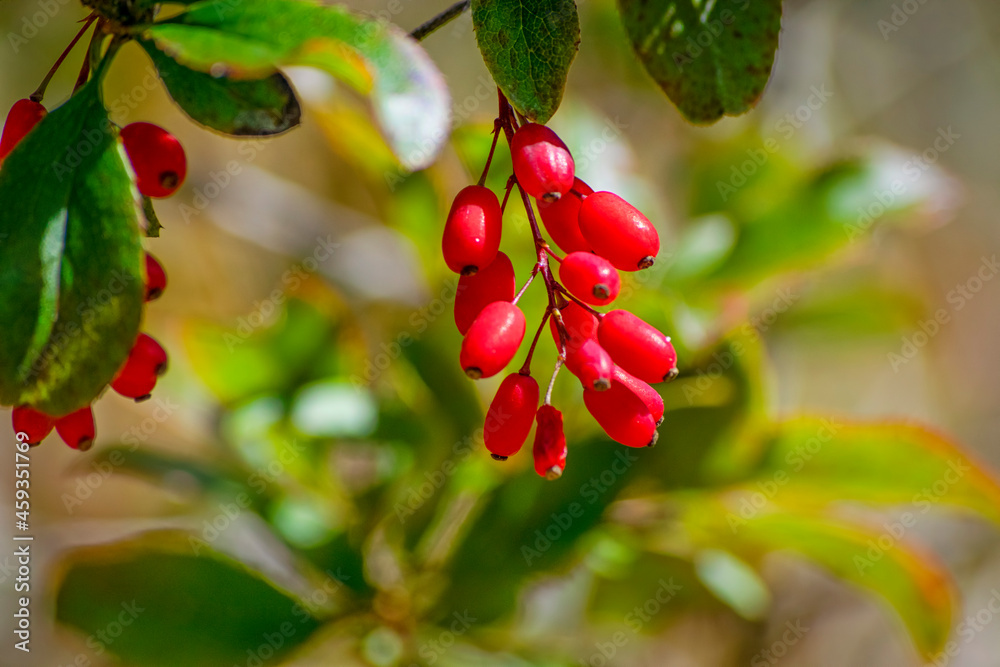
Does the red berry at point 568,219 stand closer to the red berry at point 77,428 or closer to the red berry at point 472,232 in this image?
the red berry at point 472,232

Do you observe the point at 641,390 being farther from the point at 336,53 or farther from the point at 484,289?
the point at 336,53

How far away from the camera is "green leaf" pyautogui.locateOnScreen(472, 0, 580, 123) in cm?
51

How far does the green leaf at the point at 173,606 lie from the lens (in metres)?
0.94

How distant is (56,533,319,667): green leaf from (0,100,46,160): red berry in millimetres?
499

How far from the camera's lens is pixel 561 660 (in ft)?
3.53

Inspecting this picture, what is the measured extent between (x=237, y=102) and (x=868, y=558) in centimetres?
82

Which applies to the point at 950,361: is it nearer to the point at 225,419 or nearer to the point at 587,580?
the point at 587,580

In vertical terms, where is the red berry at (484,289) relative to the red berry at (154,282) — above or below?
above

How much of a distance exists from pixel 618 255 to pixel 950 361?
8.27 ft

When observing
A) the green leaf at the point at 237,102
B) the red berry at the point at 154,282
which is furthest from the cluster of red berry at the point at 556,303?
the red berry at the point at 154,282

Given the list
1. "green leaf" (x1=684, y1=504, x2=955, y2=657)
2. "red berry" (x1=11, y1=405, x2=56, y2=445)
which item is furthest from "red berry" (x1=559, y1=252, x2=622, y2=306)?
"green leaf" (x1=684, y1=504, x2=955, y2=657)

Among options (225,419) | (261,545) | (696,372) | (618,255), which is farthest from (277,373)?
(618,255)

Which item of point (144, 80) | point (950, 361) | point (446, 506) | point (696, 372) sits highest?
point (696, 372)

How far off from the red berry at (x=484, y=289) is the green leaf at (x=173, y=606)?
0.54 metres
